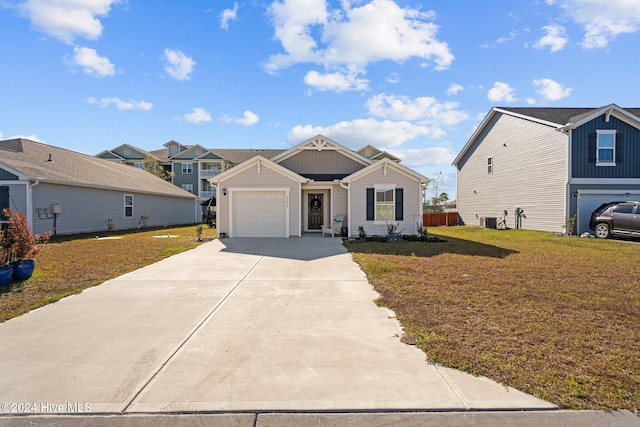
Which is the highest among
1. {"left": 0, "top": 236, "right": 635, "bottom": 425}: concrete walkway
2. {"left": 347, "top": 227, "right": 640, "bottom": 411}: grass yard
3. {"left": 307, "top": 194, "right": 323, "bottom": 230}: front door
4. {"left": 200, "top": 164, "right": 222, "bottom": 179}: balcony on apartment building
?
{"left": 200, "top": 164, "right": 222, "bottom": 179}: balcony on apartment building

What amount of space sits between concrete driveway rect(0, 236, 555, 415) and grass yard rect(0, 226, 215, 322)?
50 cm

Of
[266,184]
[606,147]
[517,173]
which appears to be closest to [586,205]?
[606,147]

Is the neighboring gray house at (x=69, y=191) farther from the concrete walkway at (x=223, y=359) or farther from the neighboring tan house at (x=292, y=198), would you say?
the concrete walkway at (x=223, y=359)

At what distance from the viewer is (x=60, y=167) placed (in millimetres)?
17219

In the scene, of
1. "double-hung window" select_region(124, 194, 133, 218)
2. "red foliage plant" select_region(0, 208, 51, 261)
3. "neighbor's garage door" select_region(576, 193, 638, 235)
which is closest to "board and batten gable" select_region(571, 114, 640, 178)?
"neighbor's garage door" select_region(576, 193, 638, 235)

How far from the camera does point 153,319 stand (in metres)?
4.44

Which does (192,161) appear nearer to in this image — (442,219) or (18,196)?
(18,196)

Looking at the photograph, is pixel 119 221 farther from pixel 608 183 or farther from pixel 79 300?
pixel 608 183

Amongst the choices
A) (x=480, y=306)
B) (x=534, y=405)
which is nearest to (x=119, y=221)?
(x=480, y=306)

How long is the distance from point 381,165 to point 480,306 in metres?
10.1

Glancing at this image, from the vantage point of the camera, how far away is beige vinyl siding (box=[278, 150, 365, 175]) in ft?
53.4

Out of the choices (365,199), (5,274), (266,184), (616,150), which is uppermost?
(616,150)

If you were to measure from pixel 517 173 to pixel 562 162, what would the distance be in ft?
10.4

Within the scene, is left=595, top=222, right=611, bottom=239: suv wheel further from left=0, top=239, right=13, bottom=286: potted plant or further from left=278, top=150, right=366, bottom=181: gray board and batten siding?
left=0, top=239, right=13, bottom=286: potted plant
